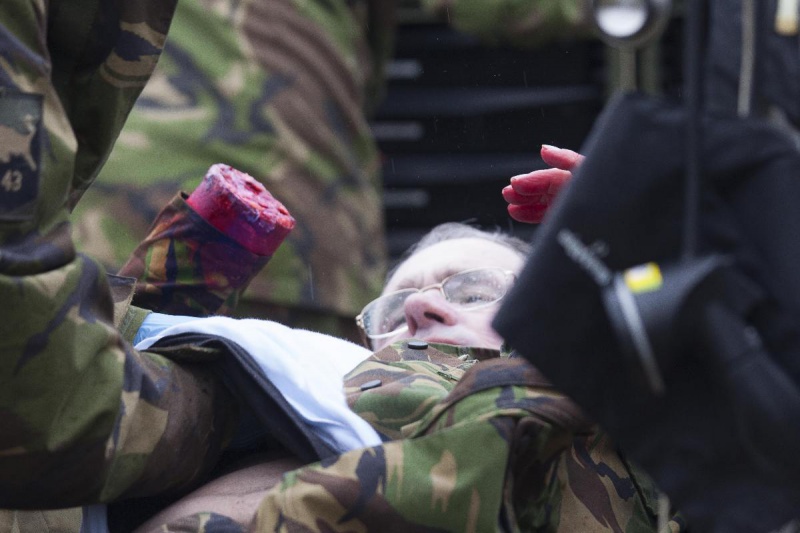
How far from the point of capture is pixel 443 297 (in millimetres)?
2098

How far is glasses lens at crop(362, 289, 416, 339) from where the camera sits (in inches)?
85.3

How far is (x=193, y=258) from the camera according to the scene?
198cm

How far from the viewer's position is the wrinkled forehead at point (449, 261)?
2.20 meters

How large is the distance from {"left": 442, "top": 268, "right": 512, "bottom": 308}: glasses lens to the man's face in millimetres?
22

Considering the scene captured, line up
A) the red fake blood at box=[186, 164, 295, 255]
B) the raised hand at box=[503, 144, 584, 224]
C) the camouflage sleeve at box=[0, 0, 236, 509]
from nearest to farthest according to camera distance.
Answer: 1. the camouflage sleeve at box=[0, 0, 236, 509]
2. the raised hand at box=[503, 144, 584, 224]
3. the red fake blood at box=[186, 164, 295, 255]

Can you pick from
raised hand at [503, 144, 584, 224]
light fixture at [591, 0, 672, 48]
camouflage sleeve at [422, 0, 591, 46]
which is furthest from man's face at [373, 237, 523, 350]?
camouflage sleeve at [422, 0, 591, 46]

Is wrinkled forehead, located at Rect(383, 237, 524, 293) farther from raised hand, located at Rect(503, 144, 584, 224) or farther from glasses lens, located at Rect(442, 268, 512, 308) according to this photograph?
raised hand, located at Rect(503, 144, 584, 224)

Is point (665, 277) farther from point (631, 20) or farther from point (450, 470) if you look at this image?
point (450, 470)

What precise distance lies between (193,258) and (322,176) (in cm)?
126

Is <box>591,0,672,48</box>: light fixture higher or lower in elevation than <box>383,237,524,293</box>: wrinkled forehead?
higher

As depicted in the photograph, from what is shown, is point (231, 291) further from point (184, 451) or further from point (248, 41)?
point (248, 41)

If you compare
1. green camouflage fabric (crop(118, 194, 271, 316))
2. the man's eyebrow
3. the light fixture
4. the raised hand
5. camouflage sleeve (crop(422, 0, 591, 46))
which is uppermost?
the light fixture

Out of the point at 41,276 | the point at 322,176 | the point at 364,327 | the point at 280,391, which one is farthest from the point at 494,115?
the point at 41,276

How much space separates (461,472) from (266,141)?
6.21 ft
